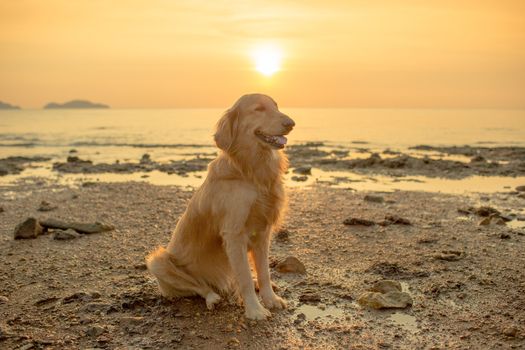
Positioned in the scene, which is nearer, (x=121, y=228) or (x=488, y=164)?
(x=121, y=228)

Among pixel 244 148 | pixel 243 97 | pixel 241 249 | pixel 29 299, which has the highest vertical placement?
pixel 243 97

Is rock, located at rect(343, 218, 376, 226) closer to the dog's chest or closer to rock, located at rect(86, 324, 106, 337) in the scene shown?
the dog's chest

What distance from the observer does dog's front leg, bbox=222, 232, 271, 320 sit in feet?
15.5

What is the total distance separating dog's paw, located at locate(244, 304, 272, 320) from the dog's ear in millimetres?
1482

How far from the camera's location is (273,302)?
5.04 m

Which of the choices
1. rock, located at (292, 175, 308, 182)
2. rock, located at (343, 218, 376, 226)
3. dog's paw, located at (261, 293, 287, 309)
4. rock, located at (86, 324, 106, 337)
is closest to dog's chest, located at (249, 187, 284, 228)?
dog's paw, located at (261, 293, 287, 309)

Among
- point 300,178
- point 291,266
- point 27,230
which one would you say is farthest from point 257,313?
point 300,178

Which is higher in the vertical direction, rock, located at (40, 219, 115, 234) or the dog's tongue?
the dog's tongue

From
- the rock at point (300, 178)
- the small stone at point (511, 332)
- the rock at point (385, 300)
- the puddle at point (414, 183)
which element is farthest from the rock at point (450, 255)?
the rock at point (300, 178)

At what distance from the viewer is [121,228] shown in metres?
8.76

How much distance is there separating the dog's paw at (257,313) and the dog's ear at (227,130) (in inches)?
58.4

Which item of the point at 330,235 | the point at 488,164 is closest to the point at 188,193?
the point at 330,235

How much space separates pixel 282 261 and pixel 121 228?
352cm

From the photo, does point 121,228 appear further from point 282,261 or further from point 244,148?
point 244,148
